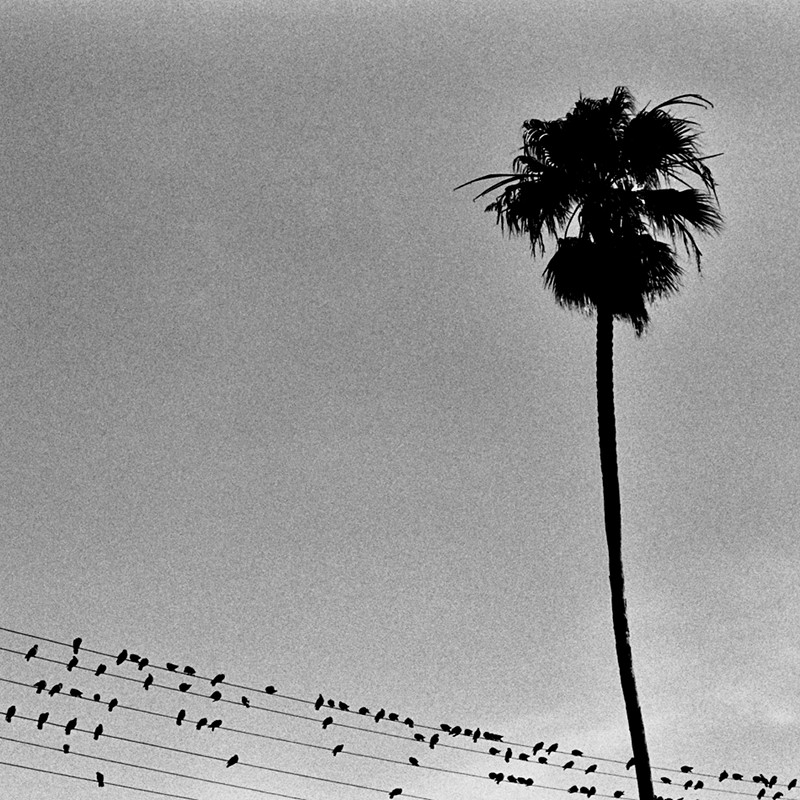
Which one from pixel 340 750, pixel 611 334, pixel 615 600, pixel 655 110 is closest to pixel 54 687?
pixel 340 750

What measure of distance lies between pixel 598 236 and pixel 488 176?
244 centimetres

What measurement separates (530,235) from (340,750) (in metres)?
11.5

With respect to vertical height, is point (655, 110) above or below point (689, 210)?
above

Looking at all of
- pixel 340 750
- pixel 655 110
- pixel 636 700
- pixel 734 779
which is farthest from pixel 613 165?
pixel 734 779

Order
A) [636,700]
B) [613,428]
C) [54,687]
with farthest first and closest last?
[54,687] → [613,428] → [636,700]

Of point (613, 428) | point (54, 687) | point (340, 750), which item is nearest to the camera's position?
point (613, 428)

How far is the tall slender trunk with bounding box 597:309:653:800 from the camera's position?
19625mm

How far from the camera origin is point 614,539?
20891 millimetres

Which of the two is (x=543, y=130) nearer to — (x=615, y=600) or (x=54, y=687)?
(x=615, y=600)

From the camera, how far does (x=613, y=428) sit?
21422mm

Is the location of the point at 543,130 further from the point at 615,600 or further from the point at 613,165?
the point at 615,600

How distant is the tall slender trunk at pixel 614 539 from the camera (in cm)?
1962

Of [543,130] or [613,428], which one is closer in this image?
[613,428]

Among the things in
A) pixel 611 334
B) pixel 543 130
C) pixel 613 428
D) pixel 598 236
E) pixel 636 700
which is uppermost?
pixel 543 130
